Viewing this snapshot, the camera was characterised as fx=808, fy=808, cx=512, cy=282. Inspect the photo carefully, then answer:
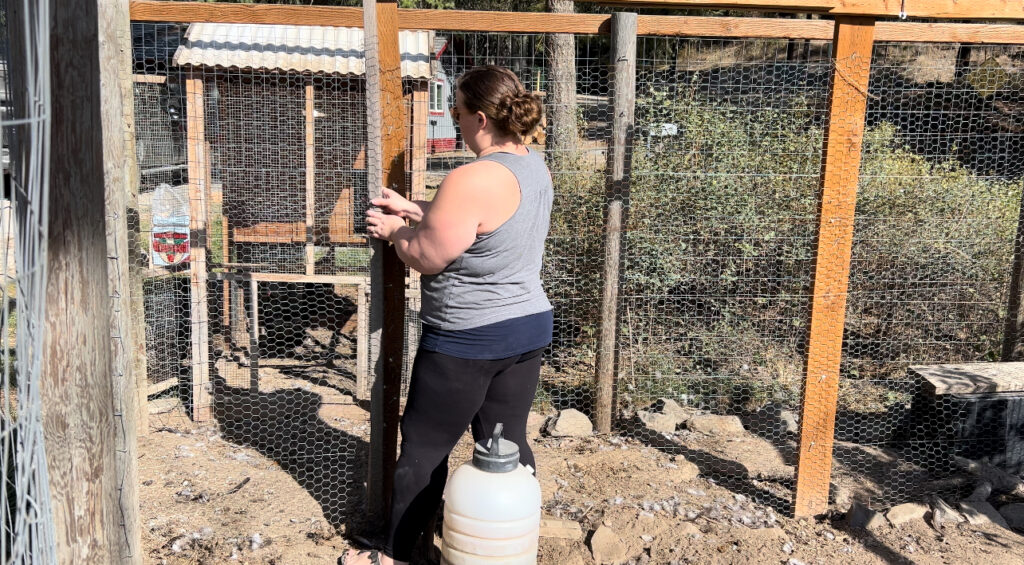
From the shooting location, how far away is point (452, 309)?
2643mm

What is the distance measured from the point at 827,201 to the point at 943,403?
162 cm

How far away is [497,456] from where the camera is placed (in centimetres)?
258

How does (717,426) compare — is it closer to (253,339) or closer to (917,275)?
(917,275)

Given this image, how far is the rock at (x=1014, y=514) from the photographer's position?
3.67 m

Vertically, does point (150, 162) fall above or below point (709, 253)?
above

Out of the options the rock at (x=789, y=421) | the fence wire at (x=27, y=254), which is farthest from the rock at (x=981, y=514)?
the fence wire at (x=27, y=254)

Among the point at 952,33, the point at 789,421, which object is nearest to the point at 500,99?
the point at 952,33

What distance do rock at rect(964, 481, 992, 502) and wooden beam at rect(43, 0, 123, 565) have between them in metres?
3.71

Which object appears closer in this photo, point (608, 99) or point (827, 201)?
point (827, 201)

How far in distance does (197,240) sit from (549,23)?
7.79 ft

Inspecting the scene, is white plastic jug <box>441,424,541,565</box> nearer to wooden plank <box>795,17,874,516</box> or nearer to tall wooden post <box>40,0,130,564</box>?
tall wooden post <box>40,0,130,564</box>

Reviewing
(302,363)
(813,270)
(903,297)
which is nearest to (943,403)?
(903,297)

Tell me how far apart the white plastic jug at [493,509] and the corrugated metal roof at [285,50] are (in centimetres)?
256

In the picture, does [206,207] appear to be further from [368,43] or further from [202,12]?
[368,43]
